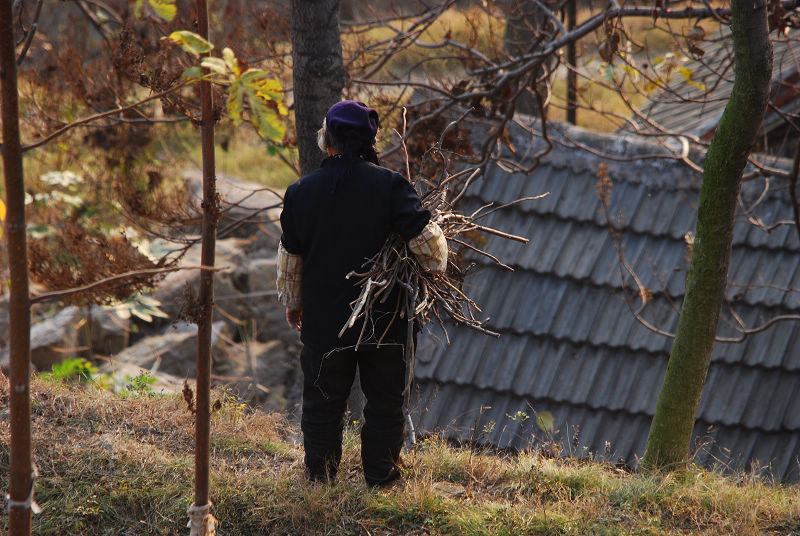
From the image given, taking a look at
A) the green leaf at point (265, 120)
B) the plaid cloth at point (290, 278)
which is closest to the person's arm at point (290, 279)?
the plaid cloth at point (290, 278)

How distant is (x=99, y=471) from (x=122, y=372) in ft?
10.9

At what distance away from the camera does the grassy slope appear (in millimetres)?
3252

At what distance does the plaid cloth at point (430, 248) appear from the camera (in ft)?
10.0

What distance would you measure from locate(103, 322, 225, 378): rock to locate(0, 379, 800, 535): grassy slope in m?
3.51

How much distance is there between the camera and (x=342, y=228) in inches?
123

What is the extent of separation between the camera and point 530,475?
12.3ft

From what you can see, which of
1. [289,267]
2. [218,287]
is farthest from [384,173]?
[218,287]

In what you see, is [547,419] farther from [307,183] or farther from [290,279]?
[307,183]

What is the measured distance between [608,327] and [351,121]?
141 inches

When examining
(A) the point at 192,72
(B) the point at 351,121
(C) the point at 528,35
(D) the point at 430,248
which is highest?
(C) the point at 528,35

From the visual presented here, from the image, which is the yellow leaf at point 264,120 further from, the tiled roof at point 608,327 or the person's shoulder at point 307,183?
the tiled roof at point 608,327

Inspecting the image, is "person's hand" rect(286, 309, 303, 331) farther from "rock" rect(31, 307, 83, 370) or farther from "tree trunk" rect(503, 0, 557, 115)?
"rock" rect(31, 307, 83, 370)

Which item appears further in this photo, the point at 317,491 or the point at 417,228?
the point at 317,491

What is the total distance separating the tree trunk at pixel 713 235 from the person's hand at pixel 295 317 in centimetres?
207
